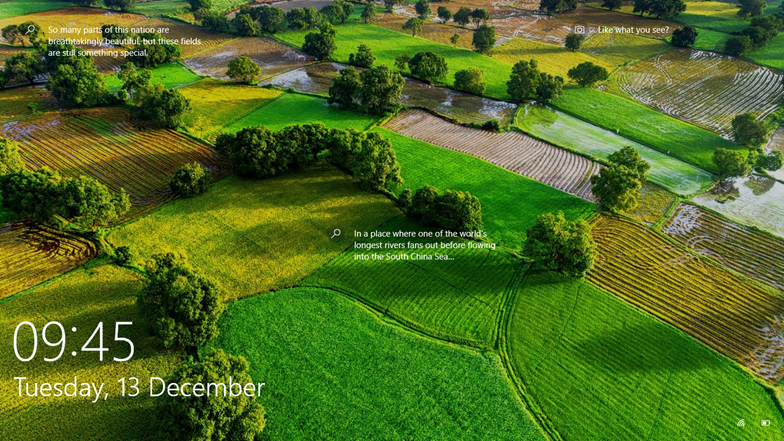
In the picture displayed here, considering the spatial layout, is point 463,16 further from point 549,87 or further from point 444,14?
point 549,87

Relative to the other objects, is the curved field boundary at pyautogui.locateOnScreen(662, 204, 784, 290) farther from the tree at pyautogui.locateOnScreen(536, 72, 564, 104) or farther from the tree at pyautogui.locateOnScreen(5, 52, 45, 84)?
the tree at pyautogui.locateOnScreen(5, 52, 45, 84)

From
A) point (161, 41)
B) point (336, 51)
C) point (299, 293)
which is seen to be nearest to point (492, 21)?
point (336, 51)

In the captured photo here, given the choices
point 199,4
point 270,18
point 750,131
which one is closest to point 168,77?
point 270,18

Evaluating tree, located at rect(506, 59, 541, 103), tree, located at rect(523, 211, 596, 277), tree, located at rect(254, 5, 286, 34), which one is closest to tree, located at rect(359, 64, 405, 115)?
tree, located at rect(506, 59, 541, 103)

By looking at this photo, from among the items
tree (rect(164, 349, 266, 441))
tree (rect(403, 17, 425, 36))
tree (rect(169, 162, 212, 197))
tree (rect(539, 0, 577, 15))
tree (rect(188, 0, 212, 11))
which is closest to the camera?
tree (rect(164, 349, 266, 441))

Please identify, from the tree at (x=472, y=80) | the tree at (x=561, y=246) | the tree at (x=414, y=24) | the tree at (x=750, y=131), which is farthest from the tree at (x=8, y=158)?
the tree at (x=750, y=131)
